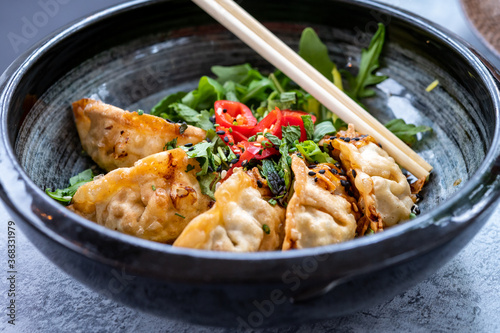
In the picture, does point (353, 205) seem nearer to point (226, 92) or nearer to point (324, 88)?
point (324, 88)

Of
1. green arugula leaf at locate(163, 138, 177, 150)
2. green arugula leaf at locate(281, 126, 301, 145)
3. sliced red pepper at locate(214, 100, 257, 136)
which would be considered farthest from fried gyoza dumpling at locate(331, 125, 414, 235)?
green arugula leaf at locate(163, 138, 177, 150)

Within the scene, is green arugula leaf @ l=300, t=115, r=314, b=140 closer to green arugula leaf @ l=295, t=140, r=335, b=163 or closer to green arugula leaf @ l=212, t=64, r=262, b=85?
green arugula leaf @ l=295, t=140, r=335, b=163

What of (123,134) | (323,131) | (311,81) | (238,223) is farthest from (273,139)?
(123,134)

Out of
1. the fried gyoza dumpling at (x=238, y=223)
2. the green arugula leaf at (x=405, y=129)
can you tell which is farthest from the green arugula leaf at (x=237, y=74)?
the fried gyoza dumpling at (x=238, y=223)

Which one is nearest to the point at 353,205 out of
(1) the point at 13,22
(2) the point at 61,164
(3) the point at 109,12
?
(2) the point at 61,164

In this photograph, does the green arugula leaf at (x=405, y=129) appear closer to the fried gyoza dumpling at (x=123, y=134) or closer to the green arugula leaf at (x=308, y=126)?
the green arugula leaf at (x=308, y=126)
